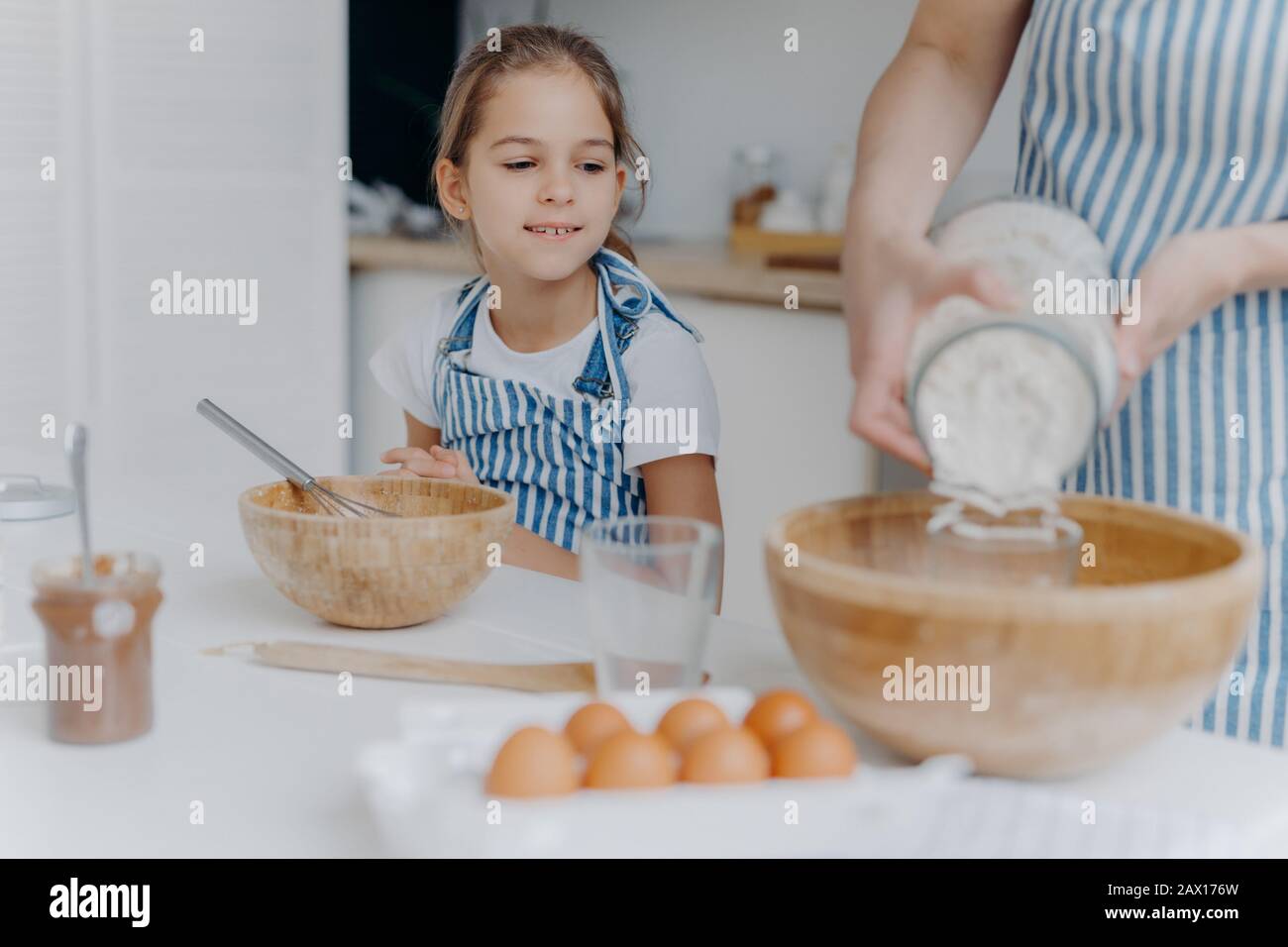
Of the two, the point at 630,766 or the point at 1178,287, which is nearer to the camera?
the point at 630,766

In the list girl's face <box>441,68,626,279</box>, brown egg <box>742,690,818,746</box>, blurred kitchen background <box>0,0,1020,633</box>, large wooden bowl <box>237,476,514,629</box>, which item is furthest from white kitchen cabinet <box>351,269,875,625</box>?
brown egg <box>742,690,818,746</box>

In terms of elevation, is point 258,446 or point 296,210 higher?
point 296,210

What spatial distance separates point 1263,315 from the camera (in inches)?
38.9

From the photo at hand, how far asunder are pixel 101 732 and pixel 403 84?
2.86 m

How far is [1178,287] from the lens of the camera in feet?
2.75

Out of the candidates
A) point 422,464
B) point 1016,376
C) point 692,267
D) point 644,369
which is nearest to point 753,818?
point 1016,376

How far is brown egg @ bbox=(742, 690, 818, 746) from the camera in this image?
669 millimetres

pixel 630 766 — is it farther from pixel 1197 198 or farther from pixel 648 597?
pixel 1197 198

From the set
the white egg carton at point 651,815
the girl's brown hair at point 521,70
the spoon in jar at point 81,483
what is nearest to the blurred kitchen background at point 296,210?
the girl's brown hair at point 521,70

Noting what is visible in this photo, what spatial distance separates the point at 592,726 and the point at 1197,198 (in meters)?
0.62

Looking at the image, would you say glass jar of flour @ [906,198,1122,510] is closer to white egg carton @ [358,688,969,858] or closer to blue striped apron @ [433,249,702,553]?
white egg carton @ [358,688,969,858]

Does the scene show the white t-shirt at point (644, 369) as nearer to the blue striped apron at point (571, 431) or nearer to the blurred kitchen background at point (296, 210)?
the blue striped apron at point (571, 431)
